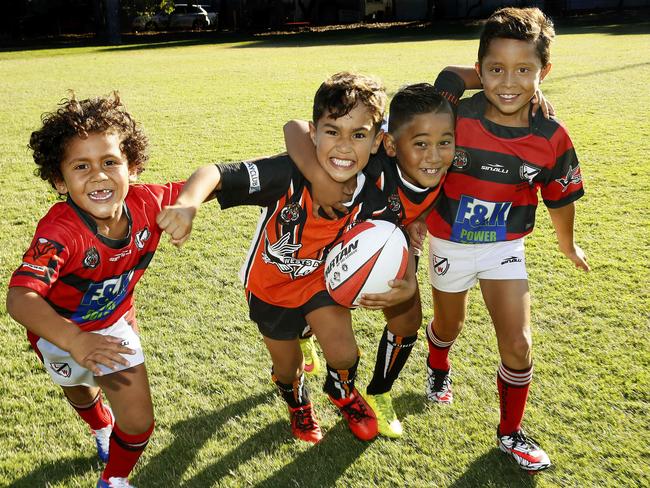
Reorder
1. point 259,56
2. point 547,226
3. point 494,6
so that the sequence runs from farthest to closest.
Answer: point 494,6 < point 259,56 < point 547,226

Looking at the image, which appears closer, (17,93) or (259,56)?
(17,93)

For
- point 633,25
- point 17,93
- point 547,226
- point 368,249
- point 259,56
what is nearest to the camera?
point 368,249

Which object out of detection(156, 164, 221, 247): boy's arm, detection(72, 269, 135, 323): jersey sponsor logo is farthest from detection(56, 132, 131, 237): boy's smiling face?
detection(156, 164, 221, 247): boy's arm

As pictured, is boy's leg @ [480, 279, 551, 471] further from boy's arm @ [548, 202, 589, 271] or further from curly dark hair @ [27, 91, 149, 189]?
curly dark hair @ [27, 91, 149, 189]

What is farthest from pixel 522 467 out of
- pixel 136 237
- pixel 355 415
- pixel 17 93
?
pixel 17 93

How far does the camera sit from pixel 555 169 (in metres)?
2.89

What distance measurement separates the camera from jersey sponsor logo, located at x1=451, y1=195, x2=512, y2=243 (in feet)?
9.76

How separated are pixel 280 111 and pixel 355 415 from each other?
7987 millimetres

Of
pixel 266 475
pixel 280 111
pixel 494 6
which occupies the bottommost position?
pixel 266 475

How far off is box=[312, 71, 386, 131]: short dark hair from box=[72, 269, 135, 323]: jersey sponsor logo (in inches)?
41.7

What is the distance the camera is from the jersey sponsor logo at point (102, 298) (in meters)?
2.67

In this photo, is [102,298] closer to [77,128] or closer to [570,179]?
[77,128]

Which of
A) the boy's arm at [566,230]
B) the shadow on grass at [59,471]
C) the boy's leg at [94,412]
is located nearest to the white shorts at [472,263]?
the boy's arm at [566,230]

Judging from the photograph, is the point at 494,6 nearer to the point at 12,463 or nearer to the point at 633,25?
the point at 633,25
